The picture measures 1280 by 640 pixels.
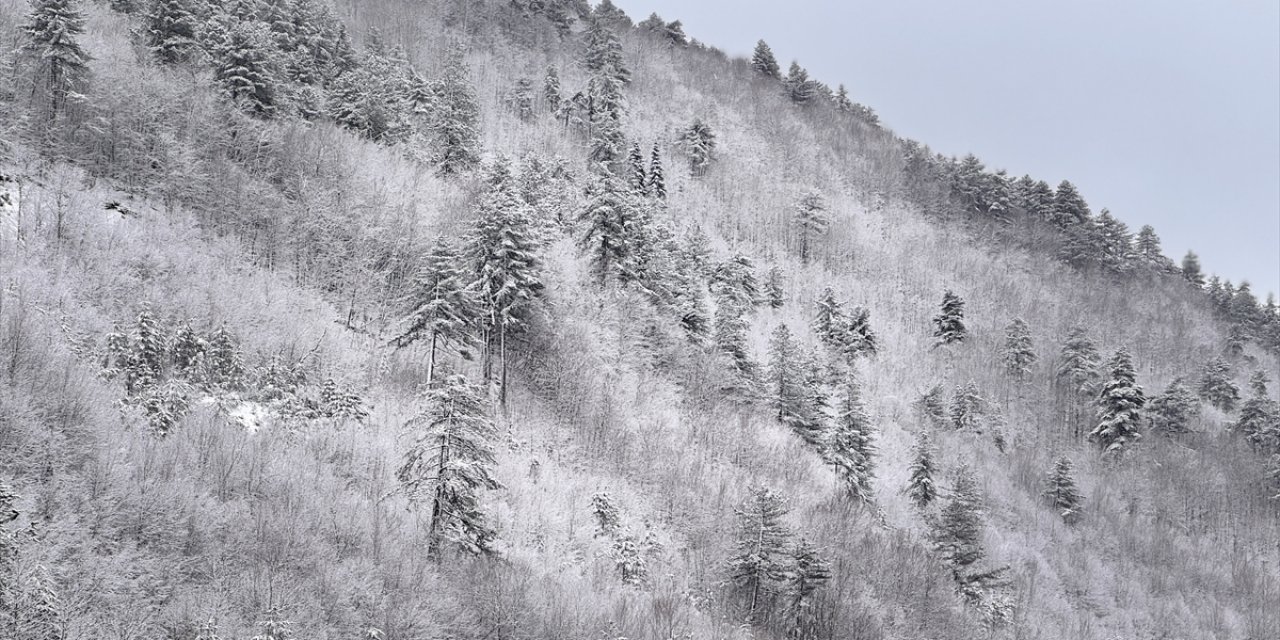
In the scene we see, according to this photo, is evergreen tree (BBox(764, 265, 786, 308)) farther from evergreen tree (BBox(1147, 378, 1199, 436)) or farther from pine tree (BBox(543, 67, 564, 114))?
evergreen tree (BBox(1147, 378, 1199, 436))

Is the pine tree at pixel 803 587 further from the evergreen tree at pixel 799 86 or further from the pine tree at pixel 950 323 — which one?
the evergreen tree at pixel 799 86

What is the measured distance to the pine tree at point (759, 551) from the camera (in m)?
27.3

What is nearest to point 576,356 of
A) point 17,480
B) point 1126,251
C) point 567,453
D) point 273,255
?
point 567,453

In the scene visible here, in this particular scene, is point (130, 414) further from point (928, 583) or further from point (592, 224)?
point (928, 583)

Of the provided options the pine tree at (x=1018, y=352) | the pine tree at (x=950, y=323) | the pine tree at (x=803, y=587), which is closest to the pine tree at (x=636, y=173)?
the pine tree at (x=950, y=323)

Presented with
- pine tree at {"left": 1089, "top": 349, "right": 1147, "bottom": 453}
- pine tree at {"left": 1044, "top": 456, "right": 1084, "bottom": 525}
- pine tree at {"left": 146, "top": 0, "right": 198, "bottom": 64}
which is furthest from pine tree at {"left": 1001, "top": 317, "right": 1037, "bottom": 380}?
pine tree at {"left": 146, "top": 0, "right": 198, "bottom": 64}

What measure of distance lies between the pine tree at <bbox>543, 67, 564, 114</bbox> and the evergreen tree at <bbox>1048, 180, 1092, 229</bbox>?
68.0 metres

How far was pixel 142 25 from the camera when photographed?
40.4 metres

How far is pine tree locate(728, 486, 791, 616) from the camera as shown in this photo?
89.6ft

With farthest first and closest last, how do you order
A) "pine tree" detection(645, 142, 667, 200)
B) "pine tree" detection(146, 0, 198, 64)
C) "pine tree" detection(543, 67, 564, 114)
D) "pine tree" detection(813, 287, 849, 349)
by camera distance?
"pine tree" detection(543, 67, 564, 114) → "pine tree" detection(645, 142, 667, 200) → "pine tree" detection(813, 287, 849, 349) → "pine tree" detection(146, 0, 198, 64)

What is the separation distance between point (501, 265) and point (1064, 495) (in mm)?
44210

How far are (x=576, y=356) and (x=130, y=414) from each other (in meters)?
23.3

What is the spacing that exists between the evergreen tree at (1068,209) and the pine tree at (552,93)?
6799 centimetres

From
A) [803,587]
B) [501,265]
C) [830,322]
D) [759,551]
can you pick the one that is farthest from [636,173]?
[803,587]
